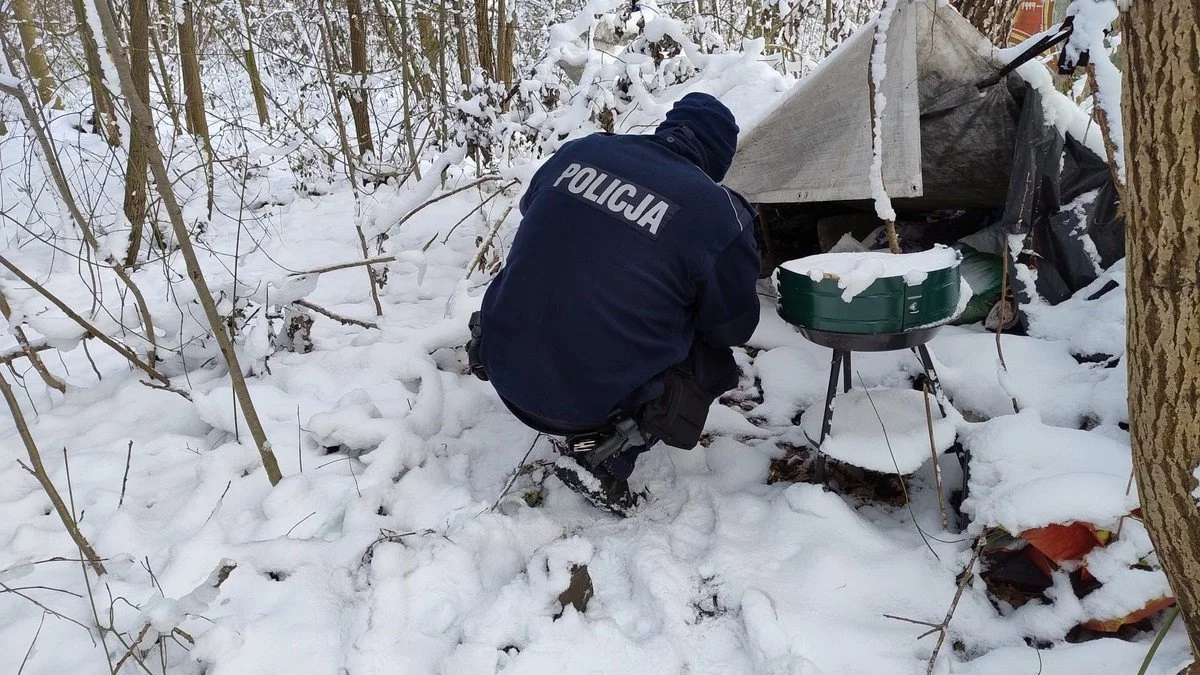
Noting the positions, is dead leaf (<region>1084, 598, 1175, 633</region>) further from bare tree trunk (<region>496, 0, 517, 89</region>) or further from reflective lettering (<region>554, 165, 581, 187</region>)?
bare tree trunk (<region>496, 0, 517, 89</region>)

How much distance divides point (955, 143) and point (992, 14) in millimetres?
964

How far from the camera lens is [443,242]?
4418 mm

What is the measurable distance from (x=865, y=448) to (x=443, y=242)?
10.3 feet

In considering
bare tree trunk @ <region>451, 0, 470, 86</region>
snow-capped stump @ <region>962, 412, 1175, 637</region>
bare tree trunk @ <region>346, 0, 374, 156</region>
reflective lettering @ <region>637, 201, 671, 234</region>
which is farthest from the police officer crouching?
bare tree trunk @ <region>346, 0, 374, 156</region>

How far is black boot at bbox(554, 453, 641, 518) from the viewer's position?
220 cm

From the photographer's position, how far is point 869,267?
1.81 meters

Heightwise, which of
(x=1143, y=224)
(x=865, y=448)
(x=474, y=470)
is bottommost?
(x=474, y=470)

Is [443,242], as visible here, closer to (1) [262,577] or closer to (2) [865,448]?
(1) [262,577]

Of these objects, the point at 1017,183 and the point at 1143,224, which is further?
the point at 1017,183

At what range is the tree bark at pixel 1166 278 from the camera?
0.91 m

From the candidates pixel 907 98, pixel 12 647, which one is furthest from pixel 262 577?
pixel 907 98

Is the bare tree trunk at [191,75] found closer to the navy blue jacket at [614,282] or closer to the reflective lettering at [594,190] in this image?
the navy blue jacket at [614,282]

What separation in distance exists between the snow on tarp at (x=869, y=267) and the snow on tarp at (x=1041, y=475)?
1.81 feet

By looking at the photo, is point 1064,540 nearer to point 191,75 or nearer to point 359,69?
point 191,75
